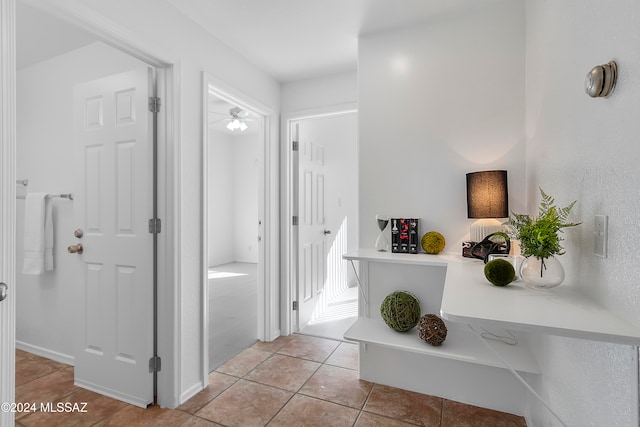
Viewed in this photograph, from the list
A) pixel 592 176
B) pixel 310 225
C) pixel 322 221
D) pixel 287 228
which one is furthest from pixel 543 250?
pixel 322 221

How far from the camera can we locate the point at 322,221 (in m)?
3.73

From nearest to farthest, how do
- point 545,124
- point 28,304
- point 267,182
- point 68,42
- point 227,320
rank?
Result: 1. point 545,124
2. point 68,42
3. point 28,304
4. point 267,182
5. point 227,320

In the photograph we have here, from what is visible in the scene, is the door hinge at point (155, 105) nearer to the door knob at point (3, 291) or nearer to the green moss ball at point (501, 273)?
the door knob at point (3, 291)

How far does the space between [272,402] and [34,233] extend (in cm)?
217

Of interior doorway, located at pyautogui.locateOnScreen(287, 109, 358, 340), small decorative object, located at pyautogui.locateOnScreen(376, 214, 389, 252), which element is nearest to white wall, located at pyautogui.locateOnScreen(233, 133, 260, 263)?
interior doorway, located at pyautogui.locateOnScreen(287, 109, 358, 340)

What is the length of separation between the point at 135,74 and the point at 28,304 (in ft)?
7.07

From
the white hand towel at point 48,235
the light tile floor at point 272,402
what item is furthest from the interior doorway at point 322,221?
the white hand towel at point 48,235

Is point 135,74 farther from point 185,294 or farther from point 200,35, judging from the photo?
point 185,294

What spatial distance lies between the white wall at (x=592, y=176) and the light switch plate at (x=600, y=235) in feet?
0.07

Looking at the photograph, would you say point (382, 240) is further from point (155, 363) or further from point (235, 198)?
point (235, 198)

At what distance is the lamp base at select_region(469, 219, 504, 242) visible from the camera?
70.7 inches

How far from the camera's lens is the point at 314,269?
11.4ft

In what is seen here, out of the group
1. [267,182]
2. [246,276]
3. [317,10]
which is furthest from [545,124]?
[246,276]

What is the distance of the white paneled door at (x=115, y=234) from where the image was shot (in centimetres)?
191
